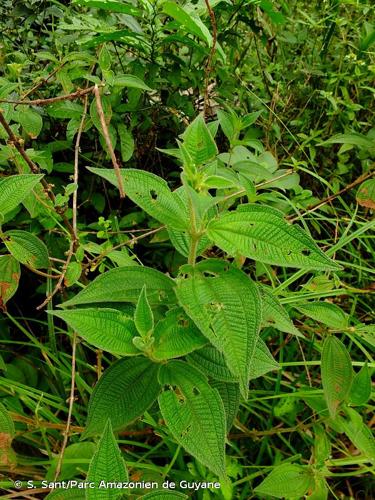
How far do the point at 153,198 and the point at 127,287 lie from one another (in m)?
0.15

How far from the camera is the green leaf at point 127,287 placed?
2.60 ft

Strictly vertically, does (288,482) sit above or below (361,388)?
below

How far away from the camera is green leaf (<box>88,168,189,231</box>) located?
0.78m

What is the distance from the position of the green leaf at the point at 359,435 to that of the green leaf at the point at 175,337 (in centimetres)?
45

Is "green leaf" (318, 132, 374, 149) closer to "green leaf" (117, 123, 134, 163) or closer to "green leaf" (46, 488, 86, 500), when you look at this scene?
"green leaf" (117, 123, 134, 163)

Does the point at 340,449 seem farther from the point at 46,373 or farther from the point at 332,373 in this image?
the point at 46,373

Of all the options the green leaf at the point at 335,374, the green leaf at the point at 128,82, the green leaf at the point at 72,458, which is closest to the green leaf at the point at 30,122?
the green leaf at the point at 128,82

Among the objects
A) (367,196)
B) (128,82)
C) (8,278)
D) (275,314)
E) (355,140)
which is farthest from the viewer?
(355,140)

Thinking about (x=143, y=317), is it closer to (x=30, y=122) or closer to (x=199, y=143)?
(x=199, y=143)

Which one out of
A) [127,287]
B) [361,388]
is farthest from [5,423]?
[361,388]

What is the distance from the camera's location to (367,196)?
130 cm

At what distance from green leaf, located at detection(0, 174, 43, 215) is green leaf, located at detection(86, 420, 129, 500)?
46cm

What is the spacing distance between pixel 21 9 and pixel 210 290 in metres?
1.34

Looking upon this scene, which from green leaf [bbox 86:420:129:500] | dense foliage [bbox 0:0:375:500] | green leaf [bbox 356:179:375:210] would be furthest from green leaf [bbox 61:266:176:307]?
green leaf [bbox 356:179:375:210]
